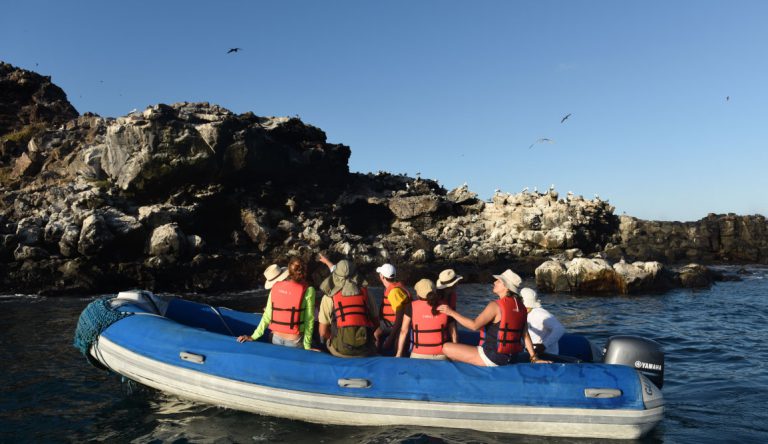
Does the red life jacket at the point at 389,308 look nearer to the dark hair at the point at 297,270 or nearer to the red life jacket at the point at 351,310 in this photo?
the red life jacket at the point at 351,310

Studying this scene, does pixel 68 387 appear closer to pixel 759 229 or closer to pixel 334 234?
pixel 334 234

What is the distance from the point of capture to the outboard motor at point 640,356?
6.39 metres

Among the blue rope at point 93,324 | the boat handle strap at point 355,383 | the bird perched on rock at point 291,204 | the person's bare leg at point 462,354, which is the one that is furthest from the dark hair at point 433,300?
the bird perched on rock at point 291,204

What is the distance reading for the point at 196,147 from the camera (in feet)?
94.6

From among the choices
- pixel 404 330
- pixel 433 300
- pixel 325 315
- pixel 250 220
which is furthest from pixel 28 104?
pixel 433 300

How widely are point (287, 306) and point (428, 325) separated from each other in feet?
6.16

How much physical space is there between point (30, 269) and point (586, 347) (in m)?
21.9

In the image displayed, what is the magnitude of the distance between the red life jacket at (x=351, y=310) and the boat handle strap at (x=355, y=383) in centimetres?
69

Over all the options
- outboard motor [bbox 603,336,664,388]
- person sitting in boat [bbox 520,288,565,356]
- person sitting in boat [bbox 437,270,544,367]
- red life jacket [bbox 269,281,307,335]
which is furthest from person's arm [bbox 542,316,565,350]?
red life jacket [bbox 269,281,307,335]

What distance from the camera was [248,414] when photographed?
257 inches

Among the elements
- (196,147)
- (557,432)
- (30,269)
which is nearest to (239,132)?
(196,147)

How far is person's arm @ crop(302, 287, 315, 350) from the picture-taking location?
21.0 ft

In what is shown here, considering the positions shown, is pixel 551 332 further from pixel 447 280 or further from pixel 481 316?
pixel 447 280

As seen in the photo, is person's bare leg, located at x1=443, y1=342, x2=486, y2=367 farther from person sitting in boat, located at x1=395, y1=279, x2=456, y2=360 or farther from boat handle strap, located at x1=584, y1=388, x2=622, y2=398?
boat handle strap, located at x1=584, y1=388, x2=622, y2=398
